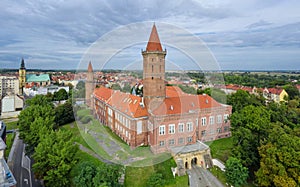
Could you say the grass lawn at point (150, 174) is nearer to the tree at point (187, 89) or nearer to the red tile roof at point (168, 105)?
the red tile roof at point (168, 105)

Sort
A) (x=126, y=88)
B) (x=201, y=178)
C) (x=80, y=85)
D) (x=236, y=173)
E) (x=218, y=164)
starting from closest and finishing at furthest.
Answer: (x=236, y=173)
(x=201, y=178)
(x=218, y=164)
(x=80, y=85)
(x=126, y=88)

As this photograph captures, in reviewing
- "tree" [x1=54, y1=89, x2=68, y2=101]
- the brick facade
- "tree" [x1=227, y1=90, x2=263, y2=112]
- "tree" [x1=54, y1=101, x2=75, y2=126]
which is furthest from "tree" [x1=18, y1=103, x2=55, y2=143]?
"tree" [x1=227, y1=90, x2=263, y2=112]

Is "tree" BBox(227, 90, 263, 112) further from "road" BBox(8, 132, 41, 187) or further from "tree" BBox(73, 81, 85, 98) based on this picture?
"road" BBox(8, 132, 41, 187)

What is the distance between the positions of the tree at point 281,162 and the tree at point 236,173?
72.2 inches

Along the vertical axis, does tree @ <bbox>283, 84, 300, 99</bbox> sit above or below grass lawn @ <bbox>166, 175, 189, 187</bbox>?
above

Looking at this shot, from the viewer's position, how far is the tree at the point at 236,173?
83.0ft

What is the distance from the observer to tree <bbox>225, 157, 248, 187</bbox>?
25.3m

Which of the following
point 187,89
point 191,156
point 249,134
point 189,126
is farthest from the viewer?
point 187,89

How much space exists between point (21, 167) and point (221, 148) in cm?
3549

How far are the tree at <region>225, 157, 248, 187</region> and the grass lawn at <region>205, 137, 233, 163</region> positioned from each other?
667cm

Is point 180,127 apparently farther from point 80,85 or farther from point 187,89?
point 187,89

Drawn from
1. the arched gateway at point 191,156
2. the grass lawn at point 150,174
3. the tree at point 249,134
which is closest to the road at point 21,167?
the grass lawn at point 150,174

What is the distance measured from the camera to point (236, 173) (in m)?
25.4

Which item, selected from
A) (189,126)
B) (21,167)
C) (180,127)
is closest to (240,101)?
(189,126)
